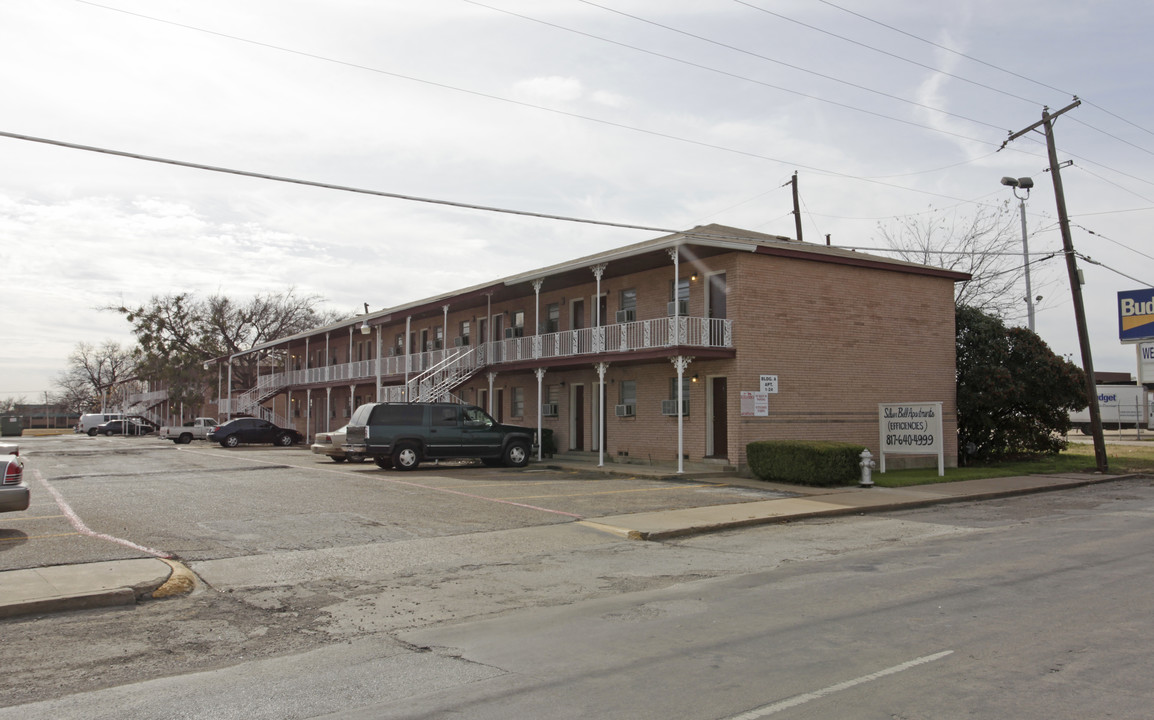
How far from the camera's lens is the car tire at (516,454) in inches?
1022

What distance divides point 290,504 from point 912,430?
1552 centimetres

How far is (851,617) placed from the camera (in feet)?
24.4

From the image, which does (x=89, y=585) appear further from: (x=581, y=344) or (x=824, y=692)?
(x=581, y=344)

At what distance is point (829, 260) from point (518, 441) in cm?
1080

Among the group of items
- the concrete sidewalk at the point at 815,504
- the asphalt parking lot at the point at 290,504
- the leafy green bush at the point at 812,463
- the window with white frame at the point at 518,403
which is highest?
the window with white frame at the point at 518,403

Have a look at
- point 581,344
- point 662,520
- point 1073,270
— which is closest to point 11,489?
point 662,520

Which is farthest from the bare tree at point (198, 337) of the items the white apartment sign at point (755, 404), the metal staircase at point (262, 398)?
the white apartment sign at point (755, 404)

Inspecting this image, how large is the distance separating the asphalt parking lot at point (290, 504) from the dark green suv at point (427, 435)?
57 centimetres

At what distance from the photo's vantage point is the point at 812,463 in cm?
1964

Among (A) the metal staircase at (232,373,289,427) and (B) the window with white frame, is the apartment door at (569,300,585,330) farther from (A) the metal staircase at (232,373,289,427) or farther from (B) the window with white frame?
(A) the metal staircase at (232,373,289,427)

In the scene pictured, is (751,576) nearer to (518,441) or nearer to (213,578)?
(213,578)

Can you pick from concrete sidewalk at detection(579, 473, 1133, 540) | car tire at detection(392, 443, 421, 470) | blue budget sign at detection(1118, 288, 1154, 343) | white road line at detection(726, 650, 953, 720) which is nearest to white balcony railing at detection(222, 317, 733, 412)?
concrete sidewalk at detection(579, 473, 1133, 540)

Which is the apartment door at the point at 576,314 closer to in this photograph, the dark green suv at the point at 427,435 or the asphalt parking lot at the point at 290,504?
the dark green suv at the point at 427,435

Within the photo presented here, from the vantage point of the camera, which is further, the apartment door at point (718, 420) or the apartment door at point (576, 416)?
the apartment door at point (576, 416)
